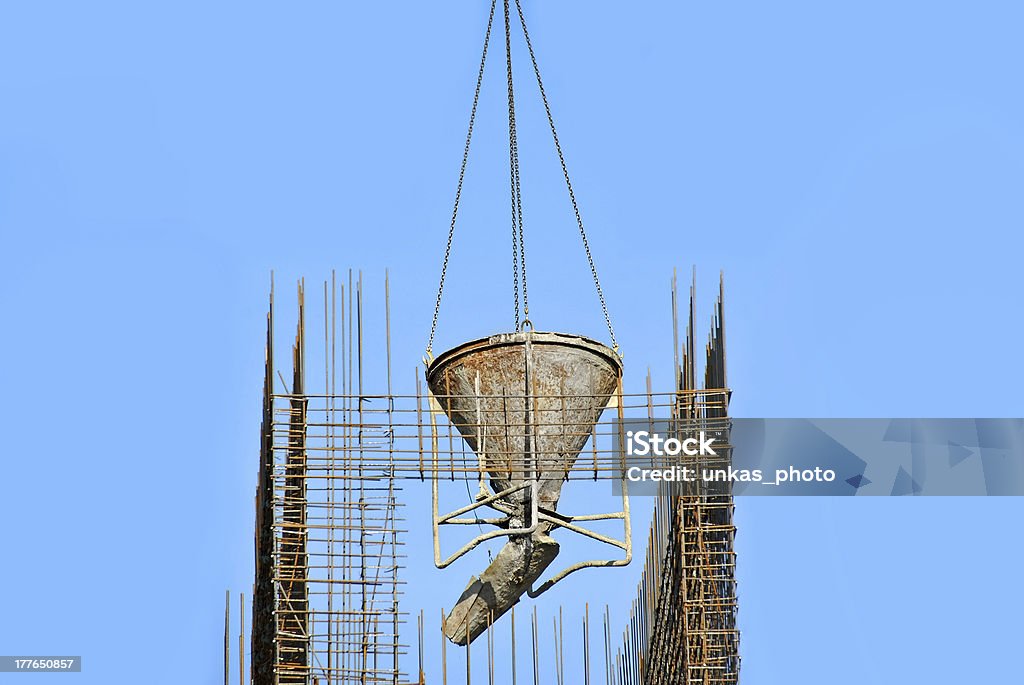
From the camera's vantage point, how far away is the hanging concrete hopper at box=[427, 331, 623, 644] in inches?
965

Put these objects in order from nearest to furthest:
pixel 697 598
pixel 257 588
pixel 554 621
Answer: pixel 257 588, pixel 697 598, pixel 554 621

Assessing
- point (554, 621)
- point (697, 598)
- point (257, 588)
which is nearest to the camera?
point (257, 588)

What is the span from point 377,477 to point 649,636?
6.15m

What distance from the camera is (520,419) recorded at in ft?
80.8

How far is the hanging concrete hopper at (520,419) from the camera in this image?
24.5 metres

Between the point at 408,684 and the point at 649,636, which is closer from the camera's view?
the point at 408,684

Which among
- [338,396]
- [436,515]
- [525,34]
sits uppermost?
[525,34]

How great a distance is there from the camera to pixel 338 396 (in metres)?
24.1

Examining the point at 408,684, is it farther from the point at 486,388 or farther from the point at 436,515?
the point at 486,388

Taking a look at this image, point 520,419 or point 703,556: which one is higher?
point 520,419

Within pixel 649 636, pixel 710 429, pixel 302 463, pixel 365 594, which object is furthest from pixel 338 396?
pixel 649 636

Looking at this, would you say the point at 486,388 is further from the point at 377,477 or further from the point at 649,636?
the point at 649,636

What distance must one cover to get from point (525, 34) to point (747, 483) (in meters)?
6.60

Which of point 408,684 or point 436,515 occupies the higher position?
point 436,515
